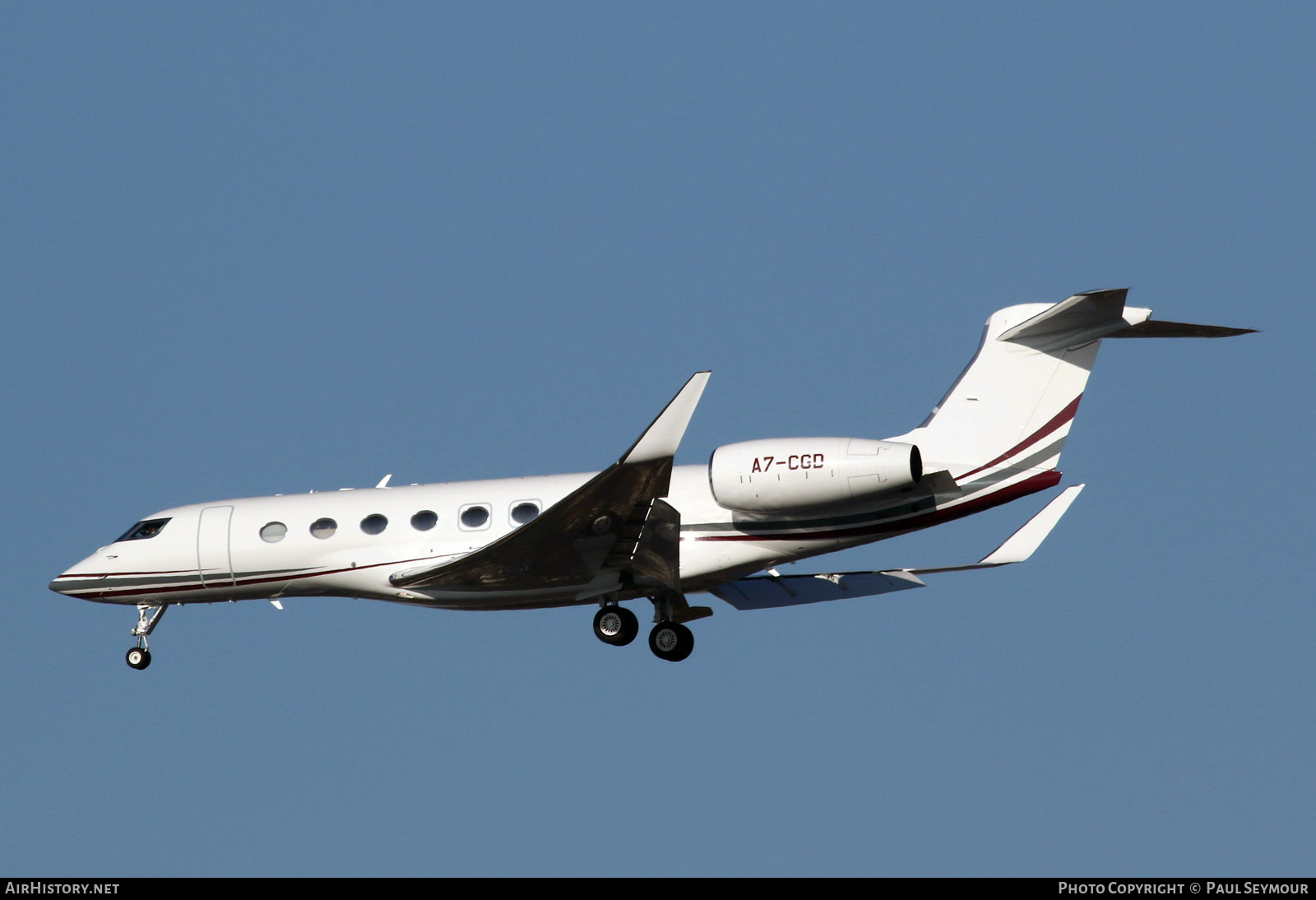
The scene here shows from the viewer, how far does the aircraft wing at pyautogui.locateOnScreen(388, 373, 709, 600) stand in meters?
17.4

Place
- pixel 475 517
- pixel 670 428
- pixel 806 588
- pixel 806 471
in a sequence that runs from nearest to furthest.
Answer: pixel 670 428 → pixel 806 471 → pixel 475 517 → pixel 806 588

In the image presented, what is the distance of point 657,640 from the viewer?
20.4 meters

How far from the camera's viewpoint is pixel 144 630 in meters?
22.3

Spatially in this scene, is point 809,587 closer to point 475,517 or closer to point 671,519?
point 671,519

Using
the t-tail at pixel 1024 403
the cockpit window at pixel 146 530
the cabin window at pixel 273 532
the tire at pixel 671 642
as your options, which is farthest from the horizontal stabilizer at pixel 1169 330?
the cockpit window at pixel 146 530

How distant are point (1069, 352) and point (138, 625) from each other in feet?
42.6

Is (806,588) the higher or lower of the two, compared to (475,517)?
lower

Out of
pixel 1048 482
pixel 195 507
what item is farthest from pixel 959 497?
pixel 195 507

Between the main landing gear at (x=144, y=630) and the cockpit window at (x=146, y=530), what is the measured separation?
94cm

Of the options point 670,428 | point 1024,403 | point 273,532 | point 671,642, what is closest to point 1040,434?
point 1024,403

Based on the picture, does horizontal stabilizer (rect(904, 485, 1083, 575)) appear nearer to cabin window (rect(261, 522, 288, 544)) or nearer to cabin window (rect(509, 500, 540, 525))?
cabin window (rect(509, 500, 540, 525))

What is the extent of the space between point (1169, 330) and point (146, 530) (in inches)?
541

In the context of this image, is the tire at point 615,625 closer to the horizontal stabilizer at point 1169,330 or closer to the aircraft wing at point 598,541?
the aircraft wing at point 598,541
